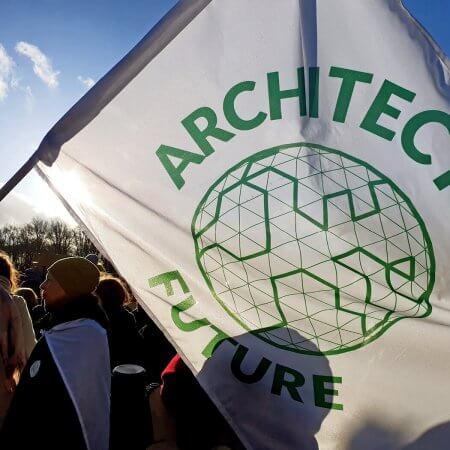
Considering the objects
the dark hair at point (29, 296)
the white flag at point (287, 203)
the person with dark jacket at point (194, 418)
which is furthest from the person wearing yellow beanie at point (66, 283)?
the dark hair at point (29, 296)

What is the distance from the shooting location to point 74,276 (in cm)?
223

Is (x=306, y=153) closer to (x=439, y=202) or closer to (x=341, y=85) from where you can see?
(x=341, y=85)

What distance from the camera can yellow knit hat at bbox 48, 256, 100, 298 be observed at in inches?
87.0

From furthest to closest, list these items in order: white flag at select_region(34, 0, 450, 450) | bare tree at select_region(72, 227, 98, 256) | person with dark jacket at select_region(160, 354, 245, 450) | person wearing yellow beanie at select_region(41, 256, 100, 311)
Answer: bare tree at select_region(72, 227, 98, 256), person wearing yellow beanie at select_region(41, 256, 100, 311), person with dark jacket at select_region(160, 354, 245, 450), white flag at select_region(34, 0, 450, 450)

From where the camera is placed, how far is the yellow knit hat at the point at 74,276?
2209 millimetres

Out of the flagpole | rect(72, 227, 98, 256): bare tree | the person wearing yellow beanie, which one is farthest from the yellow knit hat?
rect(72, 227, 98, 256): bare tree

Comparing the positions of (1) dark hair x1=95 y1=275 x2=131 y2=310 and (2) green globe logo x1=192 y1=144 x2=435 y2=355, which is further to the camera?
(1) dark hair x1=95 y1=275 x2=131 y2=310

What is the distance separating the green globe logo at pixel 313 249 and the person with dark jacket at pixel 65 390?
728mm

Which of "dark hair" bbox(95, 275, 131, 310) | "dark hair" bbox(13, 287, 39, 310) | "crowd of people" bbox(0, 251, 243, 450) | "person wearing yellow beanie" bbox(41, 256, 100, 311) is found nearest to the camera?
"crowd of people" bbox(0, 251, 243, 450)

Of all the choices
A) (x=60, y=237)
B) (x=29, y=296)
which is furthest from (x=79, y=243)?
(x=29, y=296)

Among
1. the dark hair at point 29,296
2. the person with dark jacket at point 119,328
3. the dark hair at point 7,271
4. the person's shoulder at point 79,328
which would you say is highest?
the person's shoulder at point 79,328

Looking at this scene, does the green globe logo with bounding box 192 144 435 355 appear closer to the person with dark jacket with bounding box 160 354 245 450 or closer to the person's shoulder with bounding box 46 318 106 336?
the person with dark jacket with bounding box 160 354 245 450

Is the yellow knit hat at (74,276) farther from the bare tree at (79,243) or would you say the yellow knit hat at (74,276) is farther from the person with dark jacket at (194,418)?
the bare tree at (79,243)

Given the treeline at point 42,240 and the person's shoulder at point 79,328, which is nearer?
the person's shoulder at point 79,328
